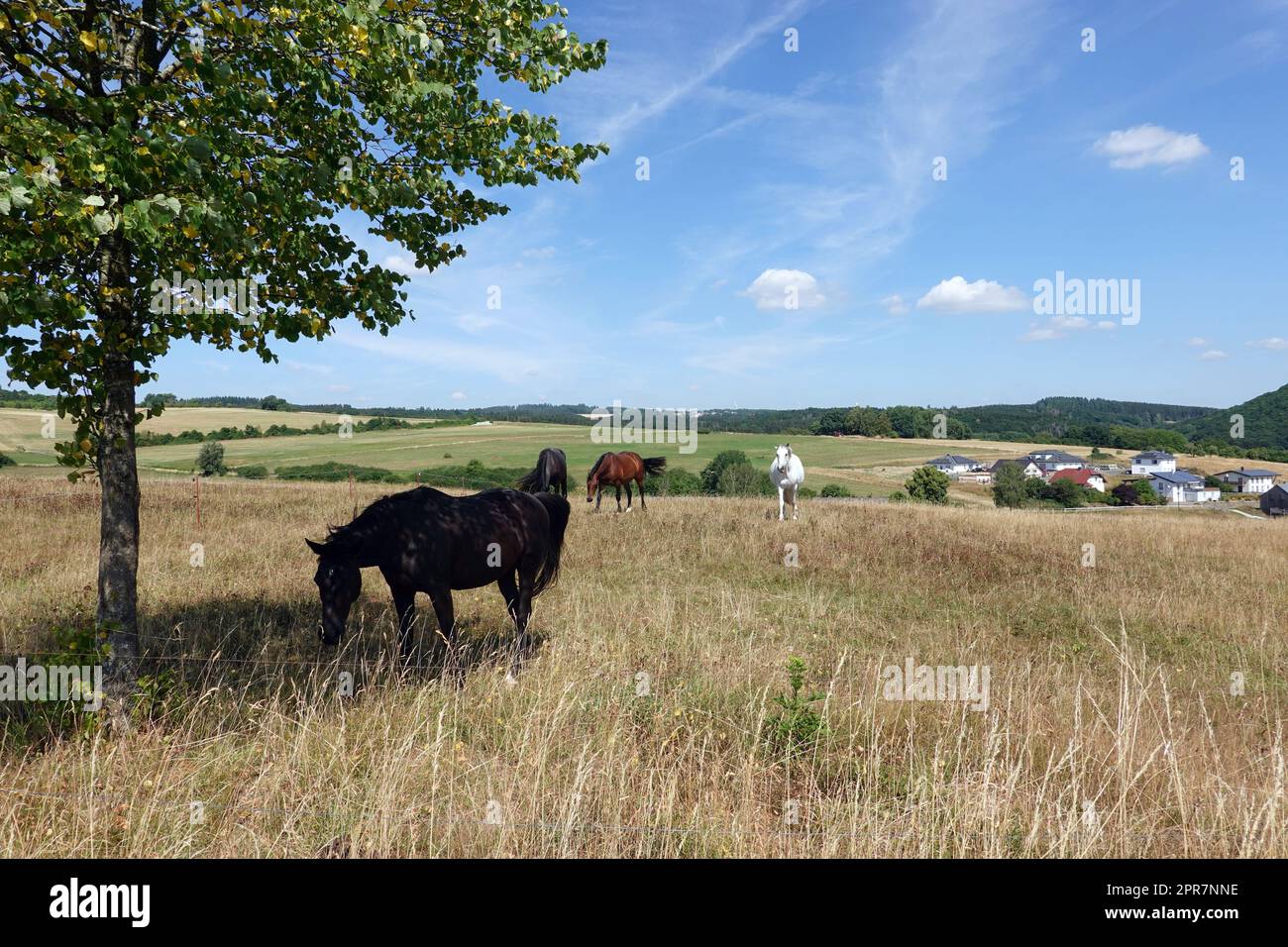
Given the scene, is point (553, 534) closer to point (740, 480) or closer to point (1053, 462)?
point (740, 480)

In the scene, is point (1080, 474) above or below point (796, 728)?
below

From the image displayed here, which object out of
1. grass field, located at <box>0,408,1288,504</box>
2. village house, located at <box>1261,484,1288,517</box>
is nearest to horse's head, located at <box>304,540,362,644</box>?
grass field, located at <box>0,408,1288,504</box>

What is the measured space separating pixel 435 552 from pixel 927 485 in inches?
2936

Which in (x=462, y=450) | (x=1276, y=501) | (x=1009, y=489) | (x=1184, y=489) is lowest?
(x=1184, y=489)

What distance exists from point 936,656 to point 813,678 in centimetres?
182

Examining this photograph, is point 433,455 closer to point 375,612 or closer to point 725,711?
point 375,612

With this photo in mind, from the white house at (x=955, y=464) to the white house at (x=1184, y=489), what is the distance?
3660 centimetres

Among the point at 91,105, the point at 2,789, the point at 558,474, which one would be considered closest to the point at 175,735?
the point at 2,789

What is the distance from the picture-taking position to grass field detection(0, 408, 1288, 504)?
62000 millimetres

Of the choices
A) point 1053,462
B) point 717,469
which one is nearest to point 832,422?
point 1053,462

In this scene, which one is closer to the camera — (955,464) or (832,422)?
(955,464)

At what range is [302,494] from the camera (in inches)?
848

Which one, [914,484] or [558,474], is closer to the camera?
[558,474]

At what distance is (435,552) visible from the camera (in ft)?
20.4
